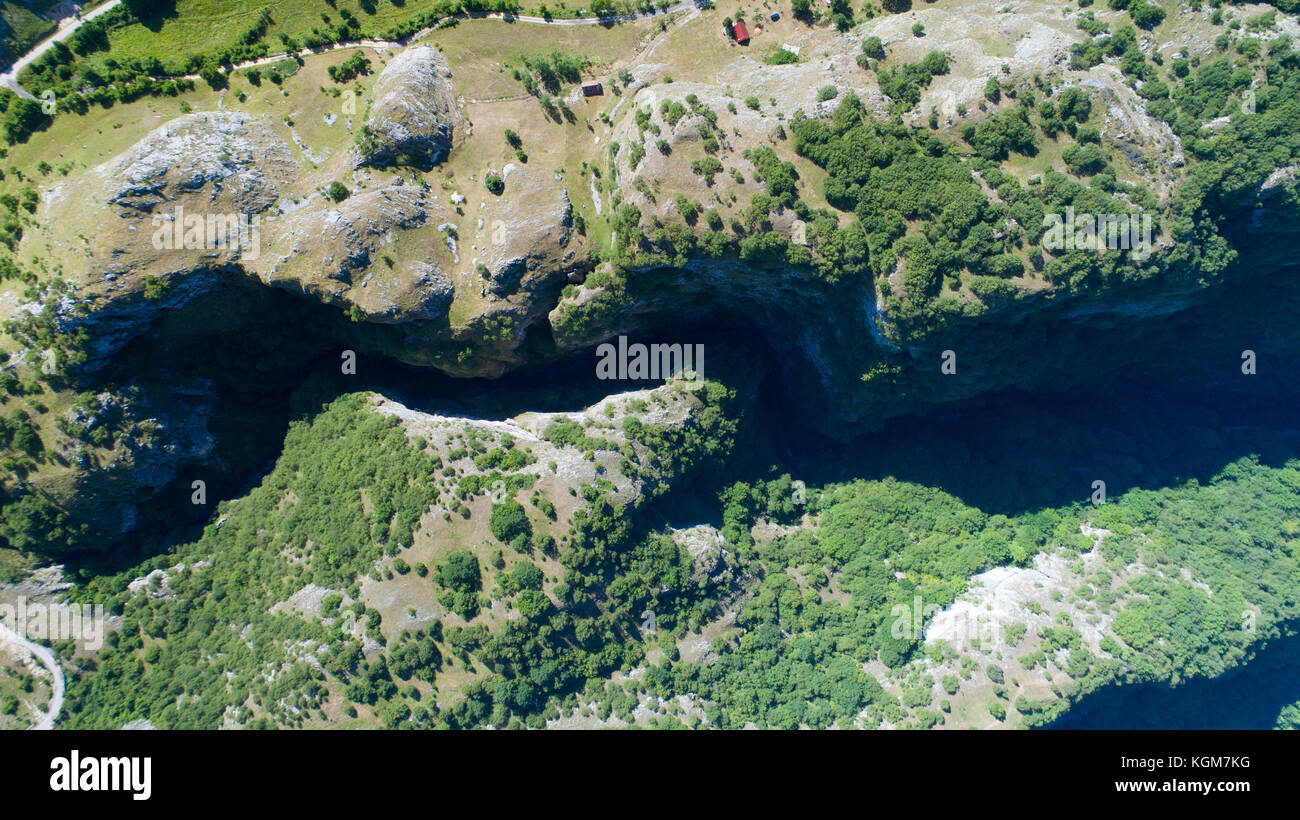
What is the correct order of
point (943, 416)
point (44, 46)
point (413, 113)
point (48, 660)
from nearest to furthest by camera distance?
point (413, 113) → point (44, 46) → point (48, 660) → point (943, 416)

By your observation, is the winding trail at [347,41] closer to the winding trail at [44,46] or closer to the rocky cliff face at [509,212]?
the winding trail at [44,46]

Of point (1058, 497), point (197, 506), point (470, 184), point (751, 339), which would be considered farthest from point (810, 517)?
point (197, 506)

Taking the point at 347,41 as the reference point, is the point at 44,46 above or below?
below

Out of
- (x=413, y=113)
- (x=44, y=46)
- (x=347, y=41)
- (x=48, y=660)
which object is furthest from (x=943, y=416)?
(x=44, y=46)

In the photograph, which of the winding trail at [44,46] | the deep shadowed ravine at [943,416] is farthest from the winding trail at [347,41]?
the deep shadowed ravine at [943,416]

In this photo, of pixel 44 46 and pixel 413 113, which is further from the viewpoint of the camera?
pixel 44 46

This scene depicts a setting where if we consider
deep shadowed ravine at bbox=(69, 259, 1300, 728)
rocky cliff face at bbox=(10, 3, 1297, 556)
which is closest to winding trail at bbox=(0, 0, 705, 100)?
rocky cliff face at bbox=(10, 3, 1297, 556)

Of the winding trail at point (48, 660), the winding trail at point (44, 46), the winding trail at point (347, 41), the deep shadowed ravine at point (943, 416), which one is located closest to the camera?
the winding trail at point (44, 46)

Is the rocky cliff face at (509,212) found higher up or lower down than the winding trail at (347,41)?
lower down

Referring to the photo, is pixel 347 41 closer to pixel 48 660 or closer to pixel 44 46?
pixel 44 46
